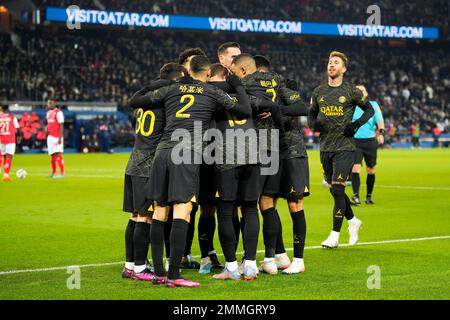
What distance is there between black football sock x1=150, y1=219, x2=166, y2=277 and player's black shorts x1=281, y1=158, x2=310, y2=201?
180 centimetres

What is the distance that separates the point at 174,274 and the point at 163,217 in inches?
24.6

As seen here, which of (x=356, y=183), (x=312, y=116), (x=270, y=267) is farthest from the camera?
(x=356, y=183)

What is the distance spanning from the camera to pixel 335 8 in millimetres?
64312

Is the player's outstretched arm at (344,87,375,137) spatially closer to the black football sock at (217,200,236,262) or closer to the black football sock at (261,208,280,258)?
the black football sock at (261,208,280,258)

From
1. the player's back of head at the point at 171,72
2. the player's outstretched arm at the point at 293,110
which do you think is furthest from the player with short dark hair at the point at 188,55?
the player's outstretched arm at the point at 293,110

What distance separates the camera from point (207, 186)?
9.22 m

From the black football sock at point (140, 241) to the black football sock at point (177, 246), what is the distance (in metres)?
0.61

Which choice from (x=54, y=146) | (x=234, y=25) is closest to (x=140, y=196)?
(x=54, y=146)

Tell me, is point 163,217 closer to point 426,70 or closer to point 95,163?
point 95,163

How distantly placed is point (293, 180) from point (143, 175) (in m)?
1.80

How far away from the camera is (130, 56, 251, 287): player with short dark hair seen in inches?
331

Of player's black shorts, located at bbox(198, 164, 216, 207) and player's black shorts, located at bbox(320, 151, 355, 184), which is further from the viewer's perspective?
player's black shorts, located at bbox(320, 151, 355, 184)

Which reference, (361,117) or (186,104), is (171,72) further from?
(361,117)

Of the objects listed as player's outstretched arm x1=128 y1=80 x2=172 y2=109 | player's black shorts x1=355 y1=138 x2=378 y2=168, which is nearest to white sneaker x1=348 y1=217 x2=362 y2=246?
player's outstretched arm x1=128 y1=80 x2=172 y2=109
